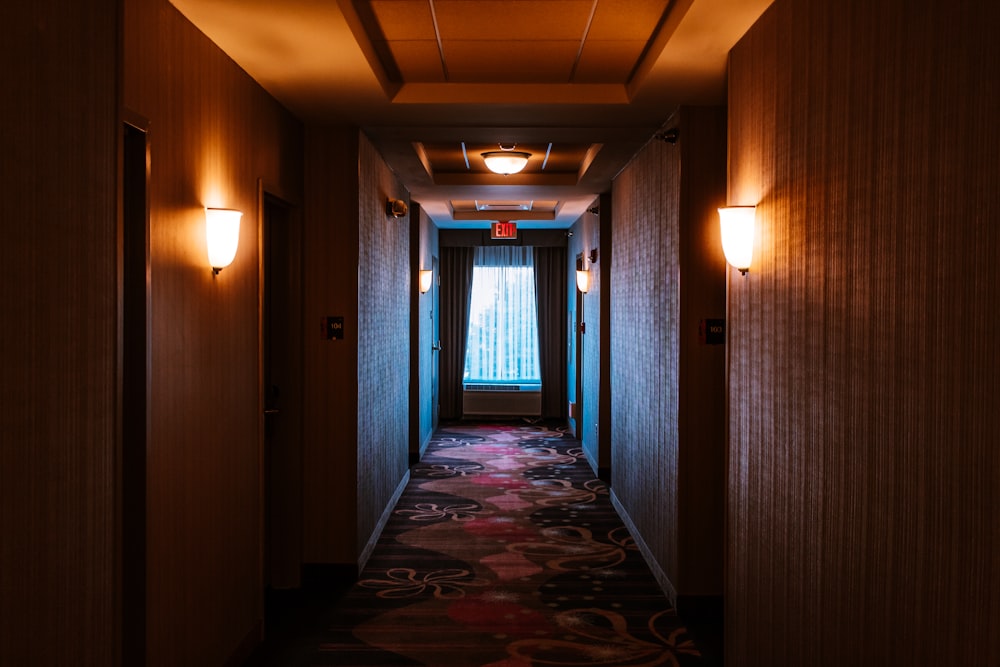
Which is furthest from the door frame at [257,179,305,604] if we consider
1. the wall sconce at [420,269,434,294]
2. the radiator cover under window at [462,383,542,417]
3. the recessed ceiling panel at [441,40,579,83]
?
the radiator cover under window at [462,383,542,417]

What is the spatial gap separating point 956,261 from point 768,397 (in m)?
1.33

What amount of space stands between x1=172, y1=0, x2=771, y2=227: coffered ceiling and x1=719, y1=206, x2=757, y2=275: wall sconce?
2.54 ft

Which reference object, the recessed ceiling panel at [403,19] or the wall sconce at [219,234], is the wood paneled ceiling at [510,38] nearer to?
the recessed ceiling panel at [403,19]

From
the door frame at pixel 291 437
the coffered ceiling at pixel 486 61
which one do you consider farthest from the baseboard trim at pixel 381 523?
the coffered ceiling at pixel 486 61

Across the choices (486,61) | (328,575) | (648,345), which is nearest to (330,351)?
(328,575)

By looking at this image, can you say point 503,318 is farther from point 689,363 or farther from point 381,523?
point 689,363

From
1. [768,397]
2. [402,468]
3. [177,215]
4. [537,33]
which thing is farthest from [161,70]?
[402,468]

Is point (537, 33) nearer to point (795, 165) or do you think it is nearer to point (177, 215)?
point (795, 165)

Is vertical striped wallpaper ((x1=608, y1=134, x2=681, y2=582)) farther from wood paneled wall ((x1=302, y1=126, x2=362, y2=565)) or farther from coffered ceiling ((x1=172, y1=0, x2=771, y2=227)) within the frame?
wood paneled wall ((x1=302, y1=126, x2=362, y2=565))

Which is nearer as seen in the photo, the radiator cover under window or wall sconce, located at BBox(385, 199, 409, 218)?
wall sconce, located at BBox(385, 199, 409, 218)

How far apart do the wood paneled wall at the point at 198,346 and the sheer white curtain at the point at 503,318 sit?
308 inches

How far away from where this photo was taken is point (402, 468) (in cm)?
721

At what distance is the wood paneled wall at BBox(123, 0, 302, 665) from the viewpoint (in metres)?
2.72

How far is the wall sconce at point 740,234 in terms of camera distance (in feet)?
10.2
